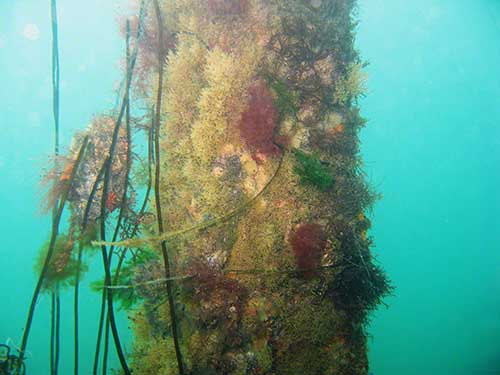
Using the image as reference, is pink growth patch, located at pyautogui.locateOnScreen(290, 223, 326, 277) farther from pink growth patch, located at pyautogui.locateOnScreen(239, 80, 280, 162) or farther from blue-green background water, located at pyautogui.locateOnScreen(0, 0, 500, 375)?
blue-green background water, located at pyautogui.locateOnScreen(0, 0, 500, 375)

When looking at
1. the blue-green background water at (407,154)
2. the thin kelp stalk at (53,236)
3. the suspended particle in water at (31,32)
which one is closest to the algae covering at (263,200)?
the thin kelp stalk at (53,236)

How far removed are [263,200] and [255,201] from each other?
0.07 meters

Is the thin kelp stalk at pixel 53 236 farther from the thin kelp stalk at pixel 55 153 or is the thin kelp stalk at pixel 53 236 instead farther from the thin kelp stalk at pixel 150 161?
the thin kelp stalk at pixel 150 161

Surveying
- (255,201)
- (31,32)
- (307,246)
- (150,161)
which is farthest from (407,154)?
(150,161)

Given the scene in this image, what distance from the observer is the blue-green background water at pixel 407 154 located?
45188 mm

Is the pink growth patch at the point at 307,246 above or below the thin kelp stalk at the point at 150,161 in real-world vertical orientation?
below

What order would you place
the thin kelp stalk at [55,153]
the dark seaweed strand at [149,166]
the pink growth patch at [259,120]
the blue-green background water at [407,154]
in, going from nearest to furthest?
1. the pink growth patch at [259,120]
2. the dark seaweed strand at [149,166]
3. the thin kelp stalk at [55,153]
4. the blue-green background water at [407,154]

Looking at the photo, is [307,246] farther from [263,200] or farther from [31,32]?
[31,32]

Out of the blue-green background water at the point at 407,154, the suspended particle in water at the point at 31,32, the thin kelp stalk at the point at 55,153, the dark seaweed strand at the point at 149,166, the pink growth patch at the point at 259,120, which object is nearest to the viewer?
the pink growth patch at the point at 259,120

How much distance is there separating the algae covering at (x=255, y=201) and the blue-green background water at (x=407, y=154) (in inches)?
1595

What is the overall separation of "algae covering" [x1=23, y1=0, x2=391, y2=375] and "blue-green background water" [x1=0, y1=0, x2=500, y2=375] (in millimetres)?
40511

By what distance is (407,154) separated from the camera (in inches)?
A: 2997

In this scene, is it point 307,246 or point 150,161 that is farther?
point 150,161

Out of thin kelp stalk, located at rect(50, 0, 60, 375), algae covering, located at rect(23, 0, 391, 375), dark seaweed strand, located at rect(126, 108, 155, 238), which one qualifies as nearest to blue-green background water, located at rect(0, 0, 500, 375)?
algae covering, located at rect(23, 0, 391, 375)
